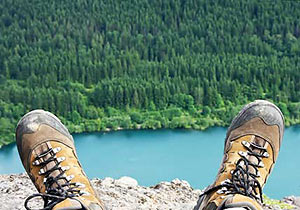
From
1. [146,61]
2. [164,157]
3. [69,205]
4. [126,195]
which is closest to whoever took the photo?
[69,205]

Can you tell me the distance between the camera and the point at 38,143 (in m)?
3.51

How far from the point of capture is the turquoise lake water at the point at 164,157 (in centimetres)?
1656

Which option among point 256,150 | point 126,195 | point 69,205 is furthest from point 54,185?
point 256,150

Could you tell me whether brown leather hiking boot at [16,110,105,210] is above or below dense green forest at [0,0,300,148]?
below

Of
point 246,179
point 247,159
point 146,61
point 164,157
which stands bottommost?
point 246,179

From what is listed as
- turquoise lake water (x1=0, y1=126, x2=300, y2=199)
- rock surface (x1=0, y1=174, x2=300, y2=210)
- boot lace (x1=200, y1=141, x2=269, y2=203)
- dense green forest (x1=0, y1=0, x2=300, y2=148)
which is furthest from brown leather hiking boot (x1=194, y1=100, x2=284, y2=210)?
dense green forest (x1=0, y1=0, x2=300, y2=148)

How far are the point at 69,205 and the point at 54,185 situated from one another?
0.40m

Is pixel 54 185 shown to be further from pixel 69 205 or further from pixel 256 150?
pixel 256 150

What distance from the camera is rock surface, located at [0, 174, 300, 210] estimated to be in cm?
375

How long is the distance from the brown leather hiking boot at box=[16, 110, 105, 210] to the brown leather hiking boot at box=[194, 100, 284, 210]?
575 mm

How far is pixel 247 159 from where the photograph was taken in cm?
334

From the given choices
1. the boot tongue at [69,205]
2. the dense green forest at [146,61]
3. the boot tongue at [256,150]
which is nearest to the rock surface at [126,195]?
the boot tongue at [256,150]

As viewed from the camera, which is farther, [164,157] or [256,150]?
[164,157]

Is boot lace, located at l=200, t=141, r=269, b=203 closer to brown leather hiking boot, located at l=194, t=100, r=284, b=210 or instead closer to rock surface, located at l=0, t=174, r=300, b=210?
brown leather hiking boot, located at l=194, t=100, r=284, b=210
